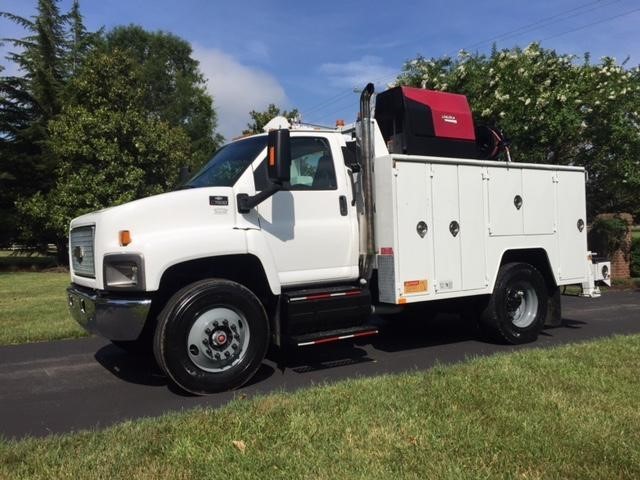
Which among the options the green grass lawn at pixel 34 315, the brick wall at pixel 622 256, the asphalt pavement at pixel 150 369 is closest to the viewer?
the asphalt pavement at pixel 150 369

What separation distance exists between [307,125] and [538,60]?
973cm

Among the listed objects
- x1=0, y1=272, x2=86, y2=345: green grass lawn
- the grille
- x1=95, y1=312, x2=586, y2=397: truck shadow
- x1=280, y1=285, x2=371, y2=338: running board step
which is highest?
the grille

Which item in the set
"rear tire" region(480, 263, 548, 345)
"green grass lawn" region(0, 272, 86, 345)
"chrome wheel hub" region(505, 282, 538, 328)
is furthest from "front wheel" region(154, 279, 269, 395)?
"green grass lawn" region(0, 272, 86, 345)

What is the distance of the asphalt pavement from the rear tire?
7.5 inches

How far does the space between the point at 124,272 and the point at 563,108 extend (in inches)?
439

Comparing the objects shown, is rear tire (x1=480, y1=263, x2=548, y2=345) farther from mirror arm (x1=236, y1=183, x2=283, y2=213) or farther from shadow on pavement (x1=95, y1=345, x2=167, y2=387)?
shadow on pavement (x1=95, y1=345, x2=167, y2=387)

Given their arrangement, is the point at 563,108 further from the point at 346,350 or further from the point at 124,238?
the point at 124,238

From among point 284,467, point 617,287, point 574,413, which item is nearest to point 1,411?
point 284,467

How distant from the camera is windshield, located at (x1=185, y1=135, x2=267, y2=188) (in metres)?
5.98

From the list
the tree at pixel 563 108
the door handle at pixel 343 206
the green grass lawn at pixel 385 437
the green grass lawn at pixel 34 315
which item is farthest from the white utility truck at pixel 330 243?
the tree at pixel 563 108

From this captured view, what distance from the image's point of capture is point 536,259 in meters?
7.83

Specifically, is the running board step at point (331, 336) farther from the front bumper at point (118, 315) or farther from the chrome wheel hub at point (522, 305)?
A: the chrome wheel hub at point (522, 305)

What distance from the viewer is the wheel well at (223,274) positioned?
562cm

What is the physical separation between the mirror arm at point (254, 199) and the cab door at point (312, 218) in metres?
0.16
